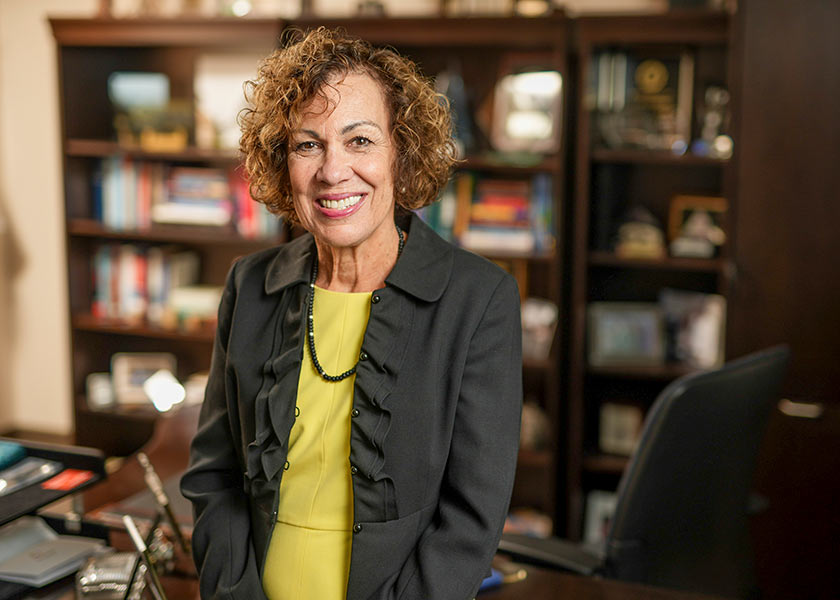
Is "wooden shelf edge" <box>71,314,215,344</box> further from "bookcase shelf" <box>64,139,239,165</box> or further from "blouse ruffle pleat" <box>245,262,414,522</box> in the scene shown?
"blouse ruffle pleat" <box>245,262,414,522</box>

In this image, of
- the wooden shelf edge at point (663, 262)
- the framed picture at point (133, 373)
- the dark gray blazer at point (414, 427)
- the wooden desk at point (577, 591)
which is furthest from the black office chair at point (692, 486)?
the framed picture at point (133, 373)

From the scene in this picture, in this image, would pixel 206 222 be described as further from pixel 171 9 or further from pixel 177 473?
pixel 177 473

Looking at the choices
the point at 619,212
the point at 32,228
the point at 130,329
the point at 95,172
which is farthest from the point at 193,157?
the point at 619,212

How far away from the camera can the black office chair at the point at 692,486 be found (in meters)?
1.84

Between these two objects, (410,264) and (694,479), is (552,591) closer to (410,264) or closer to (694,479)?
(694,479)

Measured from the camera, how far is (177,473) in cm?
218

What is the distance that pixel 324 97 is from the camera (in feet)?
4.44

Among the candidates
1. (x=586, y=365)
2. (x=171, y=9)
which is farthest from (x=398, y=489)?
(x=171, y=9)

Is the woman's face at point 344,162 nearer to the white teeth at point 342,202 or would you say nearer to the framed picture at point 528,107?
the white teeth at point 342,202

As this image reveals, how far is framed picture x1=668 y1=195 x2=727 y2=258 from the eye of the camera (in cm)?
346

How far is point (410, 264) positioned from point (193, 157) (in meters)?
2.68

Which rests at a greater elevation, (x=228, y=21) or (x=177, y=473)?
(x=228, y=21)

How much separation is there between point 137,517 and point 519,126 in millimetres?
2317

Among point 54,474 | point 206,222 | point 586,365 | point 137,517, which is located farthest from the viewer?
point 206,222
